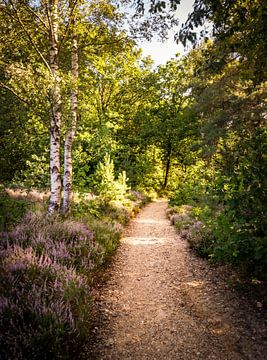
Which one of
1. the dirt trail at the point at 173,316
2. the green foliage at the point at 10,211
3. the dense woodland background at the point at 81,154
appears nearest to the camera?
the dirt trail at the point at 173,316

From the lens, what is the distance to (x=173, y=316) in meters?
4.07

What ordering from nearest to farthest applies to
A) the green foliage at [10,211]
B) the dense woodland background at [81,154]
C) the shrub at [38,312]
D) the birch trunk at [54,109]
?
the shrub at [38,312]
the dense woodland background at [81,154]
the green foliage at [10,211]
the birch trunk at [54,109]

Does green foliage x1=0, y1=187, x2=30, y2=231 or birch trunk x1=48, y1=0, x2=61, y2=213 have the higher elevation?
birch trunk x1=48, y1=0, x2=61, y2=213

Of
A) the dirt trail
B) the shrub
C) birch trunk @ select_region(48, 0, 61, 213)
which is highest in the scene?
birch trunk @ select_region(48, 0, 61, 213)

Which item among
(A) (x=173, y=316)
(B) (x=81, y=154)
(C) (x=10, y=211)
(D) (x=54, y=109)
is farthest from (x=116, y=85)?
(A) (x=173, y=316)

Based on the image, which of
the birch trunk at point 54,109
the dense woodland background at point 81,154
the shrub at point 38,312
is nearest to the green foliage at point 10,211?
the dense woodland background at point 81,154

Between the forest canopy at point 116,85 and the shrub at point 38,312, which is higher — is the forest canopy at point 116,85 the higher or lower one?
the higher one

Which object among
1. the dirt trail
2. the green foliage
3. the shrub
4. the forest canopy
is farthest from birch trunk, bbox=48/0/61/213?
the shrub

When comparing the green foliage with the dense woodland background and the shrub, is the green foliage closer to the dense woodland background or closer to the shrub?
the dense woodland background

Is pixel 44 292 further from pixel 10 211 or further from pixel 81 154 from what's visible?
pixel 81 154

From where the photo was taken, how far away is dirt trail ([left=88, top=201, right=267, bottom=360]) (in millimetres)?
3244

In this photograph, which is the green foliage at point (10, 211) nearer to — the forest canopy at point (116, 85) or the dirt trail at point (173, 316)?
the forest canopy at point (116, 85)

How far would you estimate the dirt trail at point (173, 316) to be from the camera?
3244mm

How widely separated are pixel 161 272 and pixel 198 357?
9.39 feet
